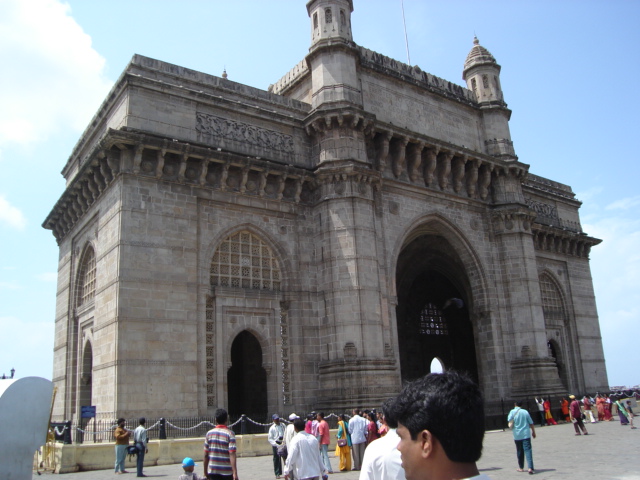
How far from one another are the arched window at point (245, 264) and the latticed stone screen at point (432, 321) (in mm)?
14123

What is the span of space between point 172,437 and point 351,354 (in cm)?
575

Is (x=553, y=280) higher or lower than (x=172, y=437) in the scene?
higher

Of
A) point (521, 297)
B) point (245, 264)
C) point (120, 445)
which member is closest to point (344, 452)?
point (120, 445)

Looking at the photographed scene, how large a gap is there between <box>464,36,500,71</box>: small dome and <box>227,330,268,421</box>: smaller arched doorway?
52.3 feet

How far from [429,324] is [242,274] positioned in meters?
15.6

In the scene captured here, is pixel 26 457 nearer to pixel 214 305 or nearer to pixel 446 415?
pixel 446 415

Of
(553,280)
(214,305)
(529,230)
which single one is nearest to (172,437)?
(214,305)

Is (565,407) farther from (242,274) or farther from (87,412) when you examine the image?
(87,412)

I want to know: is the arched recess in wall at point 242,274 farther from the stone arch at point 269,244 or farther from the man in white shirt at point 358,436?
the man in white shirt at point 358,436

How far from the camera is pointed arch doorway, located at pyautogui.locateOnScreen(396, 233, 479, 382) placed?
30.5 meters

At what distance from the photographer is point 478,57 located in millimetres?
27641

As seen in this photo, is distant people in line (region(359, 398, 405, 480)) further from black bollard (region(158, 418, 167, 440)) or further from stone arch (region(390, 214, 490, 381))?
stone arch (region(390, 214, 490, 381))

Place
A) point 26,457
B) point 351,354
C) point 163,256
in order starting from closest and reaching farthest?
1. point 26,457
2. point 163,256
3. point 351,354

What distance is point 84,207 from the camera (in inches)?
818
